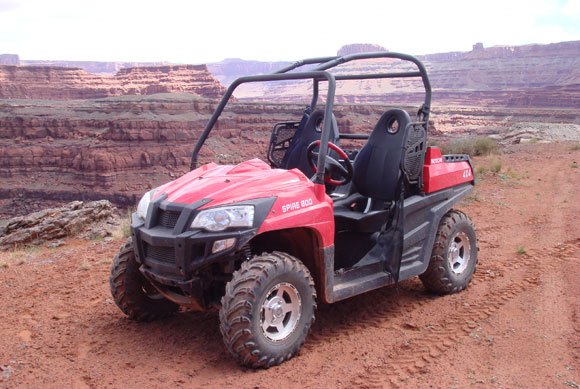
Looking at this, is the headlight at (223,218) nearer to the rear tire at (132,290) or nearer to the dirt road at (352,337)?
the dirt road at (352,337)

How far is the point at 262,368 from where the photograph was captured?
396 cm

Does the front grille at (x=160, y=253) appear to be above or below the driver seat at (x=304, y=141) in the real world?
below

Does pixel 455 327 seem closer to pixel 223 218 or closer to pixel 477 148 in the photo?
pixel 223 218

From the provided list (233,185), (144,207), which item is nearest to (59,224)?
(144,207)

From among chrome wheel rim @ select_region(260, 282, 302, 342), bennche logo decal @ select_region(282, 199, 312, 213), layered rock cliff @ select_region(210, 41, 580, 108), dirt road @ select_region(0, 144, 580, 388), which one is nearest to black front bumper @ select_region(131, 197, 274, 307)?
bennche logo decal @ select_region(282, 199, 312, 213)

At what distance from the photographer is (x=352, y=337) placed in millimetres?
4488

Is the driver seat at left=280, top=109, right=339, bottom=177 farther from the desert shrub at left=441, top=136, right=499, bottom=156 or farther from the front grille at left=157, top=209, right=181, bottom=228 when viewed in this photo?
the desert shrub at left=441, top=136, right=499, bottom=156

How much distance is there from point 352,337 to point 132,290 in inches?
70.5

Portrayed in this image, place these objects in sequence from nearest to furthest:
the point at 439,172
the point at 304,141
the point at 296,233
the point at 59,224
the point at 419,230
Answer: the point at 296,233 → the point at 419,230 → the point at 439,172 → the point at 304,141 → the point at 59,224

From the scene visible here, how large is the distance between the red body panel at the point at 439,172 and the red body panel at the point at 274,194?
1367 mm

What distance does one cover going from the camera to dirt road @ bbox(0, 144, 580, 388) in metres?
3.86

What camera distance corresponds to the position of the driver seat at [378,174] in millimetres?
5152

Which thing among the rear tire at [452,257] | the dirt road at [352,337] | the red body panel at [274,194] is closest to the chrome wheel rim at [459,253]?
the rear tire at [452,257]

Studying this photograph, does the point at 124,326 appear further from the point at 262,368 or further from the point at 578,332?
the point at 578,332
